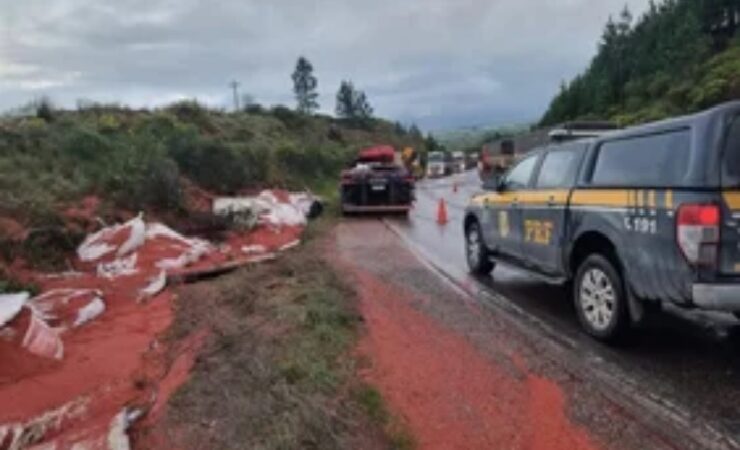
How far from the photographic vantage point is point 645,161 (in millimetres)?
6301

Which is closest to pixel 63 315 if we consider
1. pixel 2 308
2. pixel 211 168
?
pixel 2 308

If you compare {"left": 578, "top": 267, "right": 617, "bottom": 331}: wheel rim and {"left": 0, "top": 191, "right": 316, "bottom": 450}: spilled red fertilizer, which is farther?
{"left": 578, "top": 267, "right": 617, "bottom": 331}: wheel rim

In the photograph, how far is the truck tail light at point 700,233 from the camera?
5398 mm

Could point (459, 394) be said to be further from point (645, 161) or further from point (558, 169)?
point (558, 169)

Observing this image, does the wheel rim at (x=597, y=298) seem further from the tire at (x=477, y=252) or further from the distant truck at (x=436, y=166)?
the distant truck at (x=436, y=166)

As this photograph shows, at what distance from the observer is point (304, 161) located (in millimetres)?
38094

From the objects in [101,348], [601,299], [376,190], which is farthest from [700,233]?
[376,190]

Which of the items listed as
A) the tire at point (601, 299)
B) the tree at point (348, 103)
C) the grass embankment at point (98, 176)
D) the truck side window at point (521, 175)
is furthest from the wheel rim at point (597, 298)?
the tree at point (348, 103)

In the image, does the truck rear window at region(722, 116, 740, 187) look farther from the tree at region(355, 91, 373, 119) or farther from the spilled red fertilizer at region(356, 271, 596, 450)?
the tree at region(355, 91, 373, 119)

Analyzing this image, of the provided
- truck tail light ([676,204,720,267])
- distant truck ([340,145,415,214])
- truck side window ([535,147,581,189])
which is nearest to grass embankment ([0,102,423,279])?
distant truck ([340,145,415,214])

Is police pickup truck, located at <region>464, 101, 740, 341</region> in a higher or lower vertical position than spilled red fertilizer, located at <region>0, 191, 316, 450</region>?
higher

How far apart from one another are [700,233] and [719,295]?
474mm

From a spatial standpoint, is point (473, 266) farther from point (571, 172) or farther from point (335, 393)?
point (335, 393)

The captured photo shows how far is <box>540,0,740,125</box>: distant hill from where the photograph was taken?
187 feet
